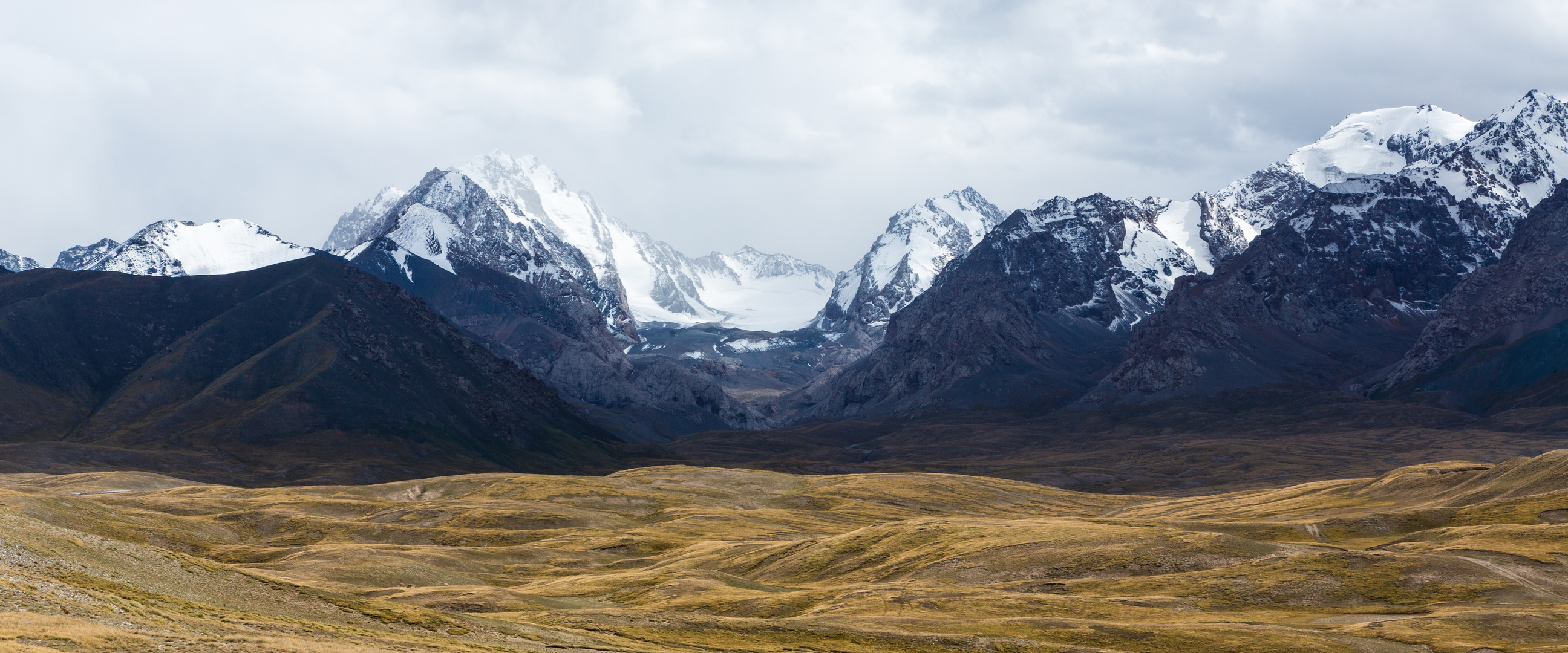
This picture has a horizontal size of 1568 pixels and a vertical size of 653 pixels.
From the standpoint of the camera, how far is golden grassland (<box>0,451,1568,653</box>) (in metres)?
68.2

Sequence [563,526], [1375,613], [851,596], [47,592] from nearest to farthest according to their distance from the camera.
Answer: [47,592], [1375,613], [851,596], [563,526]

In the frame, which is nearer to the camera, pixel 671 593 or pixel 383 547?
pixel 671 593

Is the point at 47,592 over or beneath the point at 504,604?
over

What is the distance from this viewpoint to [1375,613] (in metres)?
99.1

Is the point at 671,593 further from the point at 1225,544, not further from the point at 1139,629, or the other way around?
the point at 1225,544

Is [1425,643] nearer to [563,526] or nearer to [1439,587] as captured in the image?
[1439,587]

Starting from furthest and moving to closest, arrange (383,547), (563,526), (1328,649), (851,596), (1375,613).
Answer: (563,526) < (383,547) < (851,596) < (1375,613) < (1328,649)

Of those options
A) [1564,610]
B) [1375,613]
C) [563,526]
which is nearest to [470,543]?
[563,526]

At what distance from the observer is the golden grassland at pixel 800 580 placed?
6825cm

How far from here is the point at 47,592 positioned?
194ft

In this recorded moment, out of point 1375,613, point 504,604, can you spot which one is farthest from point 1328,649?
point 504,604

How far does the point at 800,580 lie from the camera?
434 feet

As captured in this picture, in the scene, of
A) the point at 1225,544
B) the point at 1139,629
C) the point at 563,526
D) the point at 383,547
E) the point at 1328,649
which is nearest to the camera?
the point at 1328,649

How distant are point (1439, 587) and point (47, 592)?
343ft
